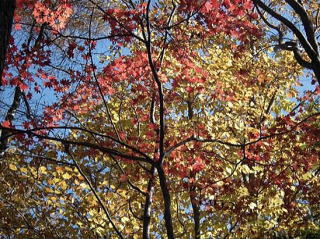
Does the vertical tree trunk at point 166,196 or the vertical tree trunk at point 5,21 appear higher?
the vertical tree trunk at point 5,21

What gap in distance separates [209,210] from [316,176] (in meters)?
3.20

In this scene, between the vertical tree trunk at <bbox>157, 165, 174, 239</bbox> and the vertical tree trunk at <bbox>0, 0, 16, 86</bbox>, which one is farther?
the vertical tree trunk at <bbox>157, 165, 174, 239</bbox>

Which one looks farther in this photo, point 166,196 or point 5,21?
point 166,196

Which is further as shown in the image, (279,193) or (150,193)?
(279,193)


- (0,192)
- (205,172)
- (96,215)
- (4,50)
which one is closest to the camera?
(4,50)

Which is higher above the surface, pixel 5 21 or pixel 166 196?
pixel 5 21

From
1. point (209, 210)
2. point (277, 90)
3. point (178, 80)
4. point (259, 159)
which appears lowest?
point (209, 210)

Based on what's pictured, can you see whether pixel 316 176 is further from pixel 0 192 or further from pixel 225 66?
pixel 0 192

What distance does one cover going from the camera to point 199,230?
8586 mm

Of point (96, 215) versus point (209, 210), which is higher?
point (209, 210)

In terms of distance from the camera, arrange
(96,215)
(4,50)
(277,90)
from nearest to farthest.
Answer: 1. (4,50)
2. (96,215)
3. (277,90)

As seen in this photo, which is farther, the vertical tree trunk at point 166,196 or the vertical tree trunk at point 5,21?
the vertical tree trunk at point 166,196

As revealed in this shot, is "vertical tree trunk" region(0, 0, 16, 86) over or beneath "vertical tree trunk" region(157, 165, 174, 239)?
over

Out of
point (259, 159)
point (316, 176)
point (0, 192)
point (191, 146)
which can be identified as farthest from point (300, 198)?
point (0, 192)
